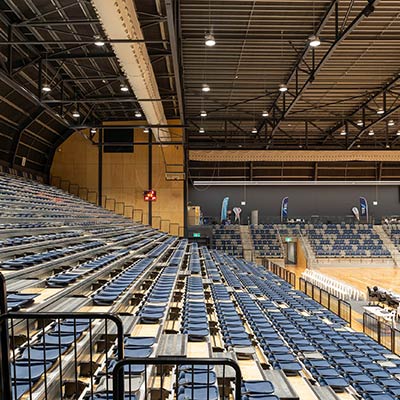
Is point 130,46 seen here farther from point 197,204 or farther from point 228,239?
point 197,204

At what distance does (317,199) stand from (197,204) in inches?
307

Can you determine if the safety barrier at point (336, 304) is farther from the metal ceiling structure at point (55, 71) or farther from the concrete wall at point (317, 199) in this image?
the concrete wall at point (317, 199)

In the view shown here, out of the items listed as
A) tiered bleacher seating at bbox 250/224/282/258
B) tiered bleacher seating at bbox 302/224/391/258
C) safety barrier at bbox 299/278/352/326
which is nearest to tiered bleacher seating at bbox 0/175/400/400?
safety barrier at bbox 299/278/352/326

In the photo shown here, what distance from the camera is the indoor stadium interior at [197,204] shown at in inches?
154

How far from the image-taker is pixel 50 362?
2.95 m

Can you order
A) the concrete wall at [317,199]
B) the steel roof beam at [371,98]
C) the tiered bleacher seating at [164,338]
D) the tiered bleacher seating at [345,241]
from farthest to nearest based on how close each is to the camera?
1. the concrete wall at [317,199]
2. the tiered bleacher seating at [345,241]
3. the steel roof beam at [371,98]
4. the tiered bleacher seating at [164,338]

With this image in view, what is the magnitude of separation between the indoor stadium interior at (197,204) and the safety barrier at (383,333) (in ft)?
0.14

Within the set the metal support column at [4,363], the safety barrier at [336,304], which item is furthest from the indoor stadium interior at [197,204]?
the safety barrier at [336,304]

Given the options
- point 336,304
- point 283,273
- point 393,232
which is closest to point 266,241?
point 283,273

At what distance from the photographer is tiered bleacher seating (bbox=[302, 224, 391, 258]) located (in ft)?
81.7

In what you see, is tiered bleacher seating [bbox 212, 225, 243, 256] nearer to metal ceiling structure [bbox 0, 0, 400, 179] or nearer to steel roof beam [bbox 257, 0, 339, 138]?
metal ceiling structure [bbox 0, 0, 400, 179]

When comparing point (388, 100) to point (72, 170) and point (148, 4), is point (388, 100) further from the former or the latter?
point (72, 170)

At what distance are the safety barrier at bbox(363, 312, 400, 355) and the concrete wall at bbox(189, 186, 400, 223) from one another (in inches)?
677

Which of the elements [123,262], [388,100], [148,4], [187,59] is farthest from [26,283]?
[388,100]
